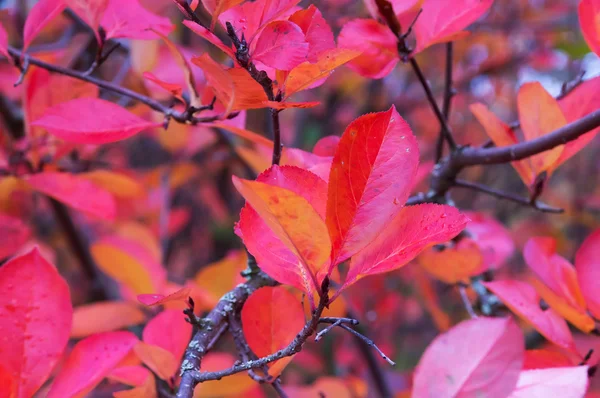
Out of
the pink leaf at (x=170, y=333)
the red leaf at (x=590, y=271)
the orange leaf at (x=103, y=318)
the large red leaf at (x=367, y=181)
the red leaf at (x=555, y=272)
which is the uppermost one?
the large red leaf at (x=367, y=181)

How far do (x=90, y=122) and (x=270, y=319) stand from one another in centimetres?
23

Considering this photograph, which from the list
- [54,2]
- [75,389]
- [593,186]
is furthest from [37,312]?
[593,186]

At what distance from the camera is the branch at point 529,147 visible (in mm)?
392

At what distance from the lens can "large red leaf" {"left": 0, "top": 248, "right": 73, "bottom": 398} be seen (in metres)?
0.38

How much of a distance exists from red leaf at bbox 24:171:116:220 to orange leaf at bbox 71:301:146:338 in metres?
0.15

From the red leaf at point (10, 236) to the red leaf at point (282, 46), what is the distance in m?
0.53

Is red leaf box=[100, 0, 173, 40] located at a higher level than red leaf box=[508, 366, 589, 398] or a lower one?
higher

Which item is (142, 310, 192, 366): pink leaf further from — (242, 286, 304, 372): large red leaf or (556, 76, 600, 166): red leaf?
(556, 76, 600, 166): red leaf

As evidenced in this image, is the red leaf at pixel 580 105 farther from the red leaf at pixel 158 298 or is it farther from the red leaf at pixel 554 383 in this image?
the red leaf at pixel 158 298

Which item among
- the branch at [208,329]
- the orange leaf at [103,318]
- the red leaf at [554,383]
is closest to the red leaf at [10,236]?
the orange leaf at [103,318]

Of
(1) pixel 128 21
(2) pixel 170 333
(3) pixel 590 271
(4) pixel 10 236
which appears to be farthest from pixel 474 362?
(4) pixel 10 236

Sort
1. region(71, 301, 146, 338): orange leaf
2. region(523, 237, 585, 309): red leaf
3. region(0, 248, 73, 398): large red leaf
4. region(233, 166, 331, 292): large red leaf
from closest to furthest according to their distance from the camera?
1. region(233, 166, 331, 292): large red leaf
2. region(0, 248, 73, 398): large red leaf
3. region(523, 237, 585, 309): red leaf
4. region(71, 301, 146, 338): orange leaf

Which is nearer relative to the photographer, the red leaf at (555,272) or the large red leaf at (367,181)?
the large red leaf at (367,181)

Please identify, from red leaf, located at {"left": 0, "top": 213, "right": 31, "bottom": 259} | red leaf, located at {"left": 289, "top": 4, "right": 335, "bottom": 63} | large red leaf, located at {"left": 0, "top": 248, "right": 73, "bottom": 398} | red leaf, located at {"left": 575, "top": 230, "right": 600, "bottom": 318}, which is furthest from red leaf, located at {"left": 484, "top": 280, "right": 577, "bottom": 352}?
red leaf, located at {"left": 0, "top": 213, "right": 31, "bottom": 259}
